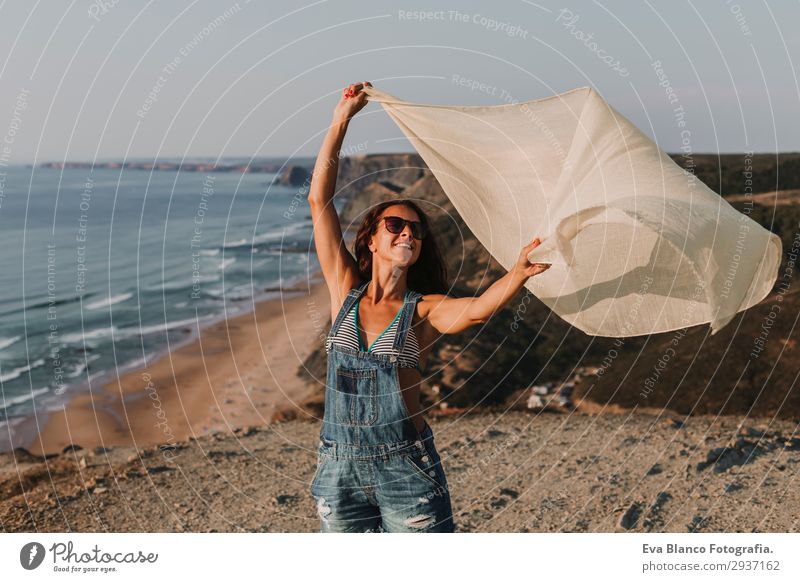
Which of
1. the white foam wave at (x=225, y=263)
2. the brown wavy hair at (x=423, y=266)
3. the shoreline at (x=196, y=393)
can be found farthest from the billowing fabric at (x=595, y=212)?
the white foam wave at (x=225, y=263)

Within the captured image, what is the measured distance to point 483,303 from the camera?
3.98 metres

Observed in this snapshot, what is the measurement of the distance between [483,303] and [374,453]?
950 millimetres

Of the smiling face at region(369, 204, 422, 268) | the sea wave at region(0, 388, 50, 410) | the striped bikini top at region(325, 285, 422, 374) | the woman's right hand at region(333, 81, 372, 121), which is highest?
the woman's right hand at region(333, 81, 372, 121)

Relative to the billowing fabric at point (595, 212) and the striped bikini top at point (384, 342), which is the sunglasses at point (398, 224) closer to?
the striped bikini top at point (384, 342)

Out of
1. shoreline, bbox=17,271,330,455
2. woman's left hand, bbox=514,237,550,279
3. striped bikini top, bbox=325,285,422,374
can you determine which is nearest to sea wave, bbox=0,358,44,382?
shoreline, bbox=17,271,330,455

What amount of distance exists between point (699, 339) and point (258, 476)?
8.28m

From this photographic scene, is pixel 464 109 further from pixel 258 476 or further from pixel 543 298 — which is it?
pixel 258 476

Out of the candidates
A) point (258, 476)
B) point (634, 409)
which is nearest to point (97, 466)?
point (258, 476)

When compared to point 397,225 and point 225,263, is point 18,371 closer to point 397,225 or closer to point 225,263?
point 225,263

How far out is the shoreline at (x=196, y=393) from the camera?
16625mm

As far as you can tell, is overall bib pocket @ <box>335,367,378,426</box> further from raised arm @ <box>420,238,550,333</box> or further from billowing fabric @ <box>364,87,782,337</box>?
billowing fabric @ <box>364,87,782,337</box>

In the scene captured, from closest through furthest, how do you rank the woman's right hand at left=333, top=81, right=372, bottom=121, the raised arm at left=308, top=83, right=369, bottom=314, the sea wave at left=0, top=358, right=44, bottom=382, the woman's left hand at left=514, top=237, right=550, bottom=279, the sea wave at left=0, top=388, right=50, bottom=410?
the woman's left hand at left=514, top=237, right=550, bottom=279
the raised arm at left=308, top=83, right=369, bottom=314
the woman's right hand at left=333, top=81, right=372, bottom=121
the sea wave at left=0, top=388, right=50, bottom=410
the sea wave at left=0, top=358, right=44, bottom=382
